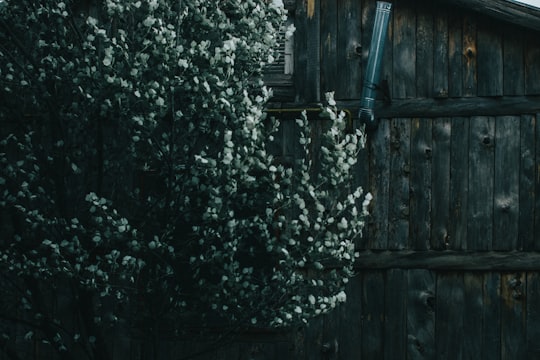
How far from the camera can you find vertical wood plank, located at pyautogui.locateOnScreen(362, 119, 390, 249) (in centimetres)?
1224

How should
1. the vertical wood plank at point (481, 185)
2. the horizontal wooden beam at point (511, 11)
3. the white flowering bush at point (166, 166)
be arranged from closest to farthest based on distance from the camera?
the white flowering bush at point (166, 166) → the horizontal wooden beam at point (511, 11) → the vertical wood plank at point (481, 185)

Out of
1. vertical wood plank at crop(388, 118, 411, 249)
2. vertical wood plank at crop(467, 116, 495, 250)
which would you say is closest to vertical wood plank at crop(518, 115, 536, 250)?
vertical wood plank at crop(467, 116, 495, 250)

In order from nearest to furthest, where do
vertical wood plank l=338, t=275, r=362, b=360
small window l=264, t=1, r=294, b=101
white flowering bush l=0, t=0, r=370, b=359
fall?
white flowering bush l=0, t=0, r=370, b=359, vertical wood plank l=338, t=275, r=362, b=360, small window l=264, t=1, r=294, b=101

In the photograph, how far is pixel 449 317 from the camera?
11953mm

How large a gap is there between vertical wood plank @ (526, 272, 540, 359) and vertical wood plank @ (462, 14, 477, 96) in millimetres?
2546

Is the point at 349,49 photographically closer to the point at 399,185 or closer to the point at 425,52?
the point at 425,52

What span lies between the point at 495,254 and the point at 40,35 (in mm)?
6404

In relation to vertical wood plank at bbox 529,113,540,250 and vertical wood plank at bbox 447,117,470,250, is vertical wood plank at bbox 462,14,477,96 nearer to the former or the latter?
vertical wood plank at bbox 447,117,470,250

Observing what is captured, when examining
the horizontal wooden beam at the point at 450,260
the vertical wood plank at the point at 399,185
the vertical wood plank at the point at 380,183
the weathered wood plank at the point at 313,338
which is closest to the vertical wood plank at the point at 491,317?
the horizontal wooden beam at the point at 450,260

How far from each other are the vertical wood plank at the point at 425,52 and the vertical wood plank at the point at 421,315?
2.43 meters

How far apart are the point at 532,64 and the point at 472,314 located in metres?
3.33

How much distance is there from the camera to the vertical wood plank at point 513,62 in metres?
11.9

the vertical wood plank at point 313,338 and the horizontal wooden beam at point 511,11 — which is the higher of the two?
the horizontal wooden beam at point 511,11

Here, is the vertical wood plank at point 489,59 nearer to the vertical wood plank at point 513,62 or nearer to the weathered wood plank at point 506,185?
the vertical wood plank at point 513,62
